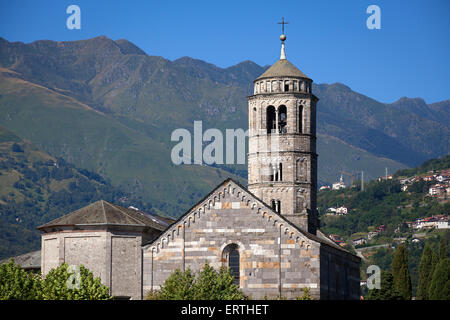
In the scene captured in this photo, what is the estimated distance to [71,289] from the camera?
203 feet

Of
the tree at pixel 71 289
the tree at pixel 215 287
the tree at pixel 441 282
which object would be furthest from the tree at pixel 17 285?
the tree at pixel 441 282

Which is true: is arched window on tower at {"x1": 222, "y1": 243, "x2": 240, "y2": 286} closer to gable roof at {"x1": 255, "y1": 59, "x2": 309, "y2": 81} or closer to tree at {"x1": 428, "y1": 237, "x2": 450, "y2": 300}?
gable roof at {"x1": 255, "y1": 59, "x2": 309, "y2": 81}

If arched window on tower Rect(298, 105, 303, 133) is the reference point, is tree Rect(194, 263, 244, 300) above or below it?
below

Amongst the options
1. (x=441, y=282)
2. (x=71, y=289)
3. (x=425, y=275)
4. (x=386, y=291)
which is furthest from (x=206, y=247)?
(x=425, y=275)

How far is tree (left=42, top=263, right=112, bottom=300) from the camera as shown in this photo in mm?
60875

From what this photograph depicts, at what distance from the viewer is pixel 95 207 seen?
75.6 metres

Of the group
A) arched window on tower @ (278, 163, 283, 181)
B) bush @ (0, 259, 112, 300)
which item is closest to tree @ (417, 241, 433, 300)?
arched window on tower @ (278, 163, 283, 181)

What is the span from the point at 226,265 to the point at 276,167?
52.3ft

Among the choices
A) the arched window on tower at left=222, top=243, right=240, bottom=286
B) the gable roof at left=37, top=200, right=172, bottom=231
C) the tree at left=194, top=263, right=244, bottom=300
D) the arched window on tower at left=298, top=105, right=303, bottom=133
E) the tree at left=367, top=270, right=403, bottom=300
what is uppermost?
the arched window on tower at left=298, top=105, right=303, bottom=133

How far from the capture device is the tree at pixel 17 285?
63.2 metres

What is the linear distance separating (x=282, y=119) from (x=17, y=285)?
32349 millimetres

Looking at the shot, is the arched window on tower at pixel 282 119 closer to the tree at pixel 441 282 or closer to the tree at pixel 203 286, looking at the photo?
the tree at pixel 203 286
